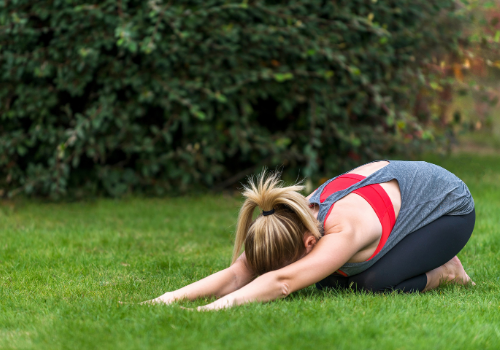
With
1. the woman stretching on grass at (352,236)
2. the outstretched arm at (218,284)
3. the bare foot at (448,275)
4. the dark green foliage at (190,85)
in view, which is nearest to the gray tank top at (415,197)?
the woman stretching on grass at (352,236)

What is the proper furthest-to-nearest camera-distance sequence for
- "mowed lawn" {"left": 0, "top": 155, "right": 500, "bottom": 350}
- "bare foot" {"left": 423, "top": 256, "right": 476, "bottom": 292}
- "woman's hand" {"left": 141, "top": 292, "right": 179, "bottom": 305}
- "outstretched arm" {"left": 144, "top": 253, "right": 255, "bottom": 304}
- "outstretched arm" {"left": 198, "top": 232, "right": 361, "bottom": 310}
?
"bare foot" {"left": 423, "top": 256, "right": 476, "bottom": 292} < "outstretched arm" {"left": 144, "top": 253, "right": 255, "bottom": 304} < "woman's hand" {"left": 141, "top": 292, "right": 179, "bottom": 305} < "outstretched arm" {"left": 198, "top": 232, "right": 361, "bottom": 310} < "mowed lawn" {"left": 0, "top": 155, "right": 500, "bottom": 350}

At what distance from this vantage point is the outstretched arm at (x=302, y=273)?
112 inches

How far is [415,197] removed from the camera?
329cm

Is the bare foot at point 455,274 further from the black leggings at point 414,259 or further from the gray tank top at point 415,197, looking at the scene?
the gray tank top at point 415,197

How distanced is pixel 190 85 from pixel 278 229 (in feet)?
11.5

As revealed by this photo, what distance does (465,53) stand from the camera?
728 centimetres

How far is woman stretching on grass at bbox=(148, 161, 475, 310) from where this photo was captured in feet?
9.45

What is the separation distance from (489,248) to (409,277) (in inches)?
59.4

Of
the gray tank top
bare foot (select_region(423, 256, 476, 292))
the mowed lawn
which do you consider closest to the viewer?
the mowed lawn

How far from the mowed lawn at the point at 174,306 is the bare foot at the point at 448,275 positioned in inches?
3.1

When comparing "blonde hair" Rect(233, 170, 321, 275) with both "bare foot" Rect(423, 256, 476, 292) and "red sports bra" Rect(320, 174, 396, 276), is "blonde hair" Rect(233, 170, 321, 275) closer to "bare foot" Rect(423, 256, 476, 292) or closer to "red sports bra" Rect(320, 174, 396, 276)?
"red sports bra" Rect(320, 174, 396, 276)

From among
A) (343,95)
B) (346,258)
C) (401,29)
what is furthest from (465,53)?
(346,258)

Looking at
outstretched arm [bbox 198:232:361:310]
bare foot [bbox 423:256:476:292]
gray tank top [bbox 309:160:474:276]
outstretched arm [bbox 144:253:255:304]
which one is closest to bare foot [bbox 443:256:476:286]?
bare foot [bbox 423:256:476:292]

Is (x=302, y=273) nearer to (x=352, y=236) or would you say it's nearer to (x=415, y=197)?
(x=352, y=236)
